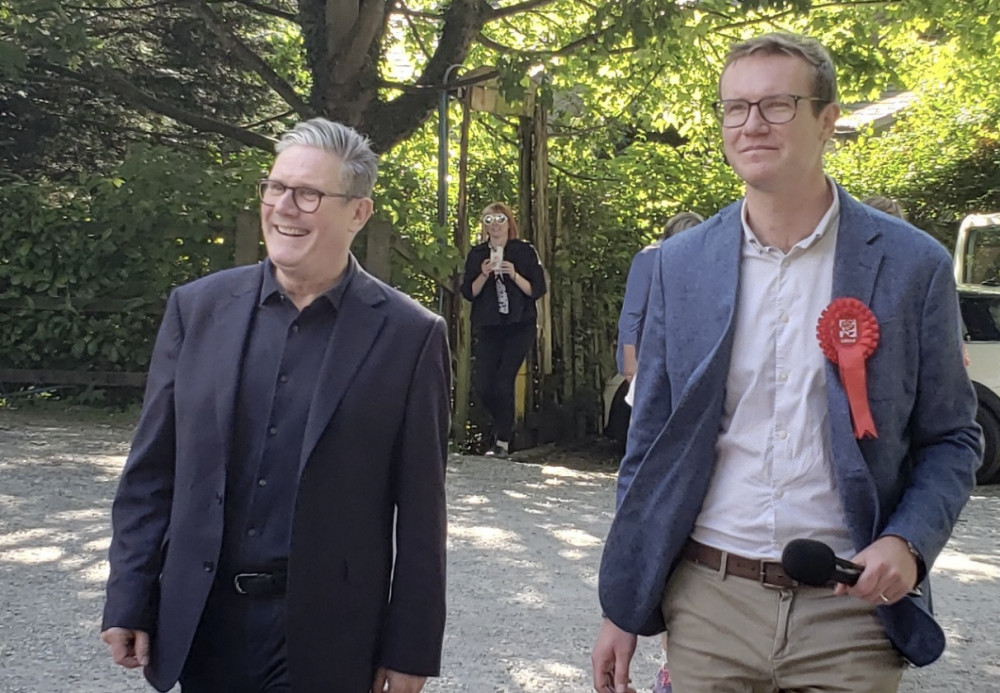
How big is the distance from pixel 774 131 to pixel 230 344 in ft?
4.19

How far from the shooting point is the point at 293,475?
282 centimetres

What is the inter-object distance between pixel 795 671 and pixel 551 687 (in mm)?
2795

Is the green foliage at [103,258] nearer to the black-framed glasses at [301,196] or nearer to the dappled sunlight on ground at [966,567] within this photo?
the dappled sunlight on ground at [966,567]

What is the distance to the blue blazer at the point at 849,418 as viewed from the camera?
254cm

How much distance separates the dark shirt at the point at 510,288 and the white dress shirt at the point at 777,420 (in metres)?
8.18

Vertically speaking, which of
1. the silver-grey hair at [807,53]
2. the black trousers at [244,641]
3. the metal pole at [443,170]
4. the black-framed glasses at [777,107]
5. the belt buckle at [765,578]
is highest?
the metal pole at [443,170]

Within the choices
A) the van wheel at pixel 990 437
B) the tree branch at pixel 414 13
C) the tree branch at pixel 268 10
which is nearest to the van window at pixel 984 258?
the van wheel at pixel 990 437

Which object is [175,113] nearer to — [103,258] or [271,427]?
[103,258]

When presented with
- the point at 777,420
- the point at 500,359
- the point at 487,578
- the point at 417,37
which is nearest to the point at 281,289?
the point at 777,420

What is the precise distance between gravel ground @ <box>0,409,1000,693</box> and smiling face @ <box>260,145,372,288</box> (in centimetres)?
275

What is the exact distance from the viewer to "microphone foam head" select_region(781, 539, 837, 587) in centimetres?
234

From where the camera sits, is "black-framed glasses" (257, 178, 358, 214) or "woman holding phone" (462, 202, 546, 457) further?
"woman holding phone" (462, 202, 546, 457)

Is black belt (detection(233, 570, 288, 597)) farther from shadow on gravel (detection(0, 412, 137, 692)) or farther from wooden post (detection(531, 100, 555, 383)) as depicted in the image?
wooden post (detection(531, 100, 555, 383))

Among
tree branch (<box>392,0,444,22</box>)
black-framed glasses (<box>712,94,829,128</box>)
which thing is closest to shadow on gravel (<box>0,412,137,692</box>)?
black-framed glasses (<box>712,94,829,128</box>)
